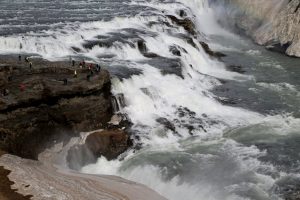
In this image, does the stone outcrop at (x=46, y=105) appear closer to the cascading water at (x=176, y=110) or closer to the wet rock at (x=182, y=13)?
the cascading water at (x=176, y=110)

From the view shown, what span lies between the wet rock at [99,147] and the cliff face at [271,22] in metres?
24.3

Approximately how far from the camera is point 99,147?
966 inches

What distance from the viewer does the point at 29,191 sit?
17.4 m

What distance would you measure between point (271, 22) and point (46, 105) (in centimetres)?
3049

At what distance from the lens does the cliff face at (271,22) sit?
4469 centimetres

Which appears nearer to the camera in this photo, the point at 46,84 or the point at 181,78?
the point at 46,84

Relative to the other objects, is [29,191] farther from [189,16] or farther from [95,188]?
[189,16]

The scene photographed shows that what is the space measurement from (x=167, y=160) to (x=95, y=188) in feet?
19.1

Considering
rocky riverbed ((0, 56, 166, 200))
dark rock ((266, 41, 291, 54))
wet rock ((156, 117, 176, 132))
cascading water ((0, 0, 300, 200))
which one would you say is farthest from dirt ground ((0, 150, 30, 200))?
dark rock ((266, 41, 291, 54))

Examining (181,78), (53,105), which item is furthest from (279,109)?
(53,105)

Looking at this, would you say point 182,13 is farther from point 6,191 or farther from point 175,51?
point 6,191

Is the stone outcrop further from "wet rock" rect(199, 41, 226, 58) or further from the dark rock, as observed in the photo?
the dark rock

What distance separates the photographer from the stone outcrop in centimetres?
2269

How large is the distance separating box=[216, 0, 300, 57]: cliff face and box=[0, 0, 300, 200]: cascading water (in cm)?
295
